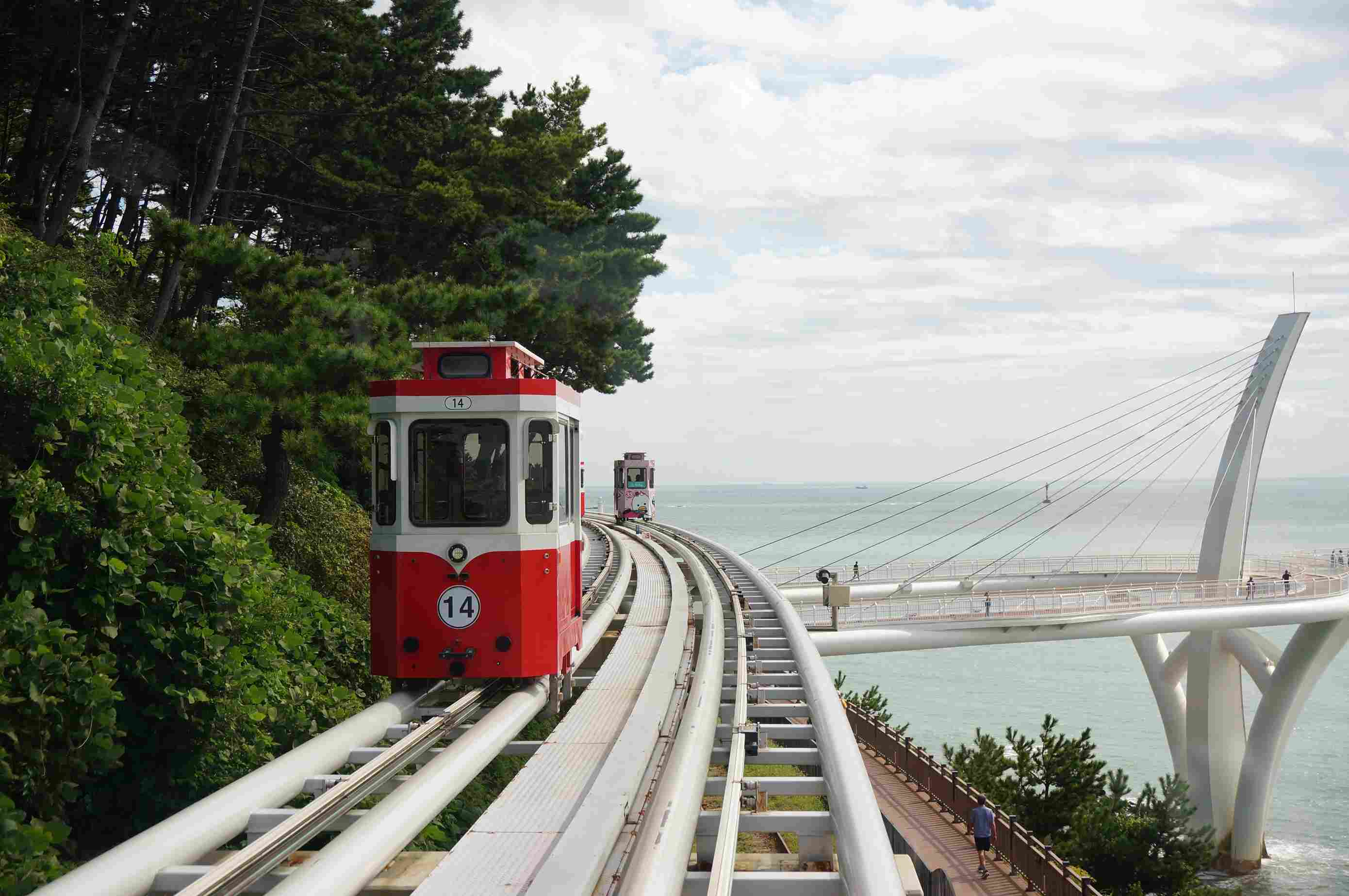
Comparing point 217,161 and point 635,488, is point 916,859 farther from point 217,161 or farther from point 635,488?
point 635,488

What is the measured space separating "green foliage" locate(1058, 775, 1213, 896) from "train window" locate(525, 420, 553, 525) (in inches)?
795

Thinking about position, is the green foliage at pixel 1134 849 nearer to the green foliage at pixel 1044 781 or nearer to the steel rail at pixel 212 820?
the green foliage at pixel 1044 781

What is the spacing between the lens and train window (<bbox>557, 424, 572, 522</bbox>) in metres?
9.98

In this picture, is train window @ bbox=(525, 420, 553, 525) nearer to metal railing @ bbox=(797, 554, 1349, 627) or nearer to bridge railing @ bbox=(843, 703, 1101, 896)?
bridge railing @ bbox=(843, 703, 1101, 896)

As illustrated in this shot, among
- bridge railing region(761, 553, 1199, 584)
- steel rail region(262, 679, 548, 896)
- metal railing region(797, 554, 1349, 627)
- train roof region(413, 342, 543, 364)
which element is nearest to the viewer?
steel rail region(262, 679, 548, 896)

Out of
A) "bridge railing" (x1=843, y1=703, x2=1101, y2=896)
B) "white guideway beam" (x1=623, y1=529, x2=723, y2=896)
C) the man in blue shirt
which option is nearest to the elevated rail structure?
"bridge railing" (x1=843, y1=703, x2=1101, y2=896)

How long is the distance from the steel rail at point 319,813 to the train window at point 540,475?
1.66 m

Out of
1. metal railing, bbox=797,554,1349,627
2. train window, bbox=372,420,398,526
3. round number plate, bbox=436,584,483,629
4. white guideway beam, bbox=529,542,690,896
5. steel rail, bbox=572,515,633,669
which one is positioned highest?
train window, bbox=372,420,398,526

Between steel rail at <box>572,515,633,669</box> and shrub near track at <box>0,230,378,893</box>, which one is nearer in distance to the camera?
shrub near track at <box>0,230,378,893</box>

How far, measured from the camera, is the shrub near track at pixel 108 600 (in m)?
7.55

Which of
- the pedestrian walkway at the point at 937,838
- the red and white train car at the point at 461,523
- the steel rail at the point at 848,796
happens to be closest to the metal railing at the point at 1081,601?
the pedestrian walkway at the point at 937,838

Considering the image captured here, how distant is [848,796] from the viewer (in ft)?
22.1

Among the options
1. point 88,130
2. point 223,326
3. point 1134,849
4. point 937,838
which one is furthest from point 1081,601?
point 88,130

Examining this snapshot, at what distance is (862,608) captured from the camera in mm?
29922
